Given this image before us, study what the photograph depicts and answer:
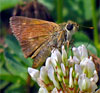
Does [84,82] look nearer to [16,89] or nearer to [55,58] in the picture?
[55,58]

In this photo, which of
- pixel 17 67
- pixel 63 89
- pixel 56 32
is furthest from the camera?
pixel 17 67

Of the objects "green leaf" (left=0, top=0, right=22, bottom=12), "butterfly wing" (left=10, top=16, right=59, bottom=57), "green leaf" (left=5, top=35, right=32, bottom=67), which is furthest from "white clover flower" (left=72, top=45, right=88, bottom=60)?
"green leaf" (left=0, top=0, right=22, bottom=12)

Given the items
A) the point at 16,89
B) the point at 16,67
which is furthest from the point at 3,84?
the point at 16,67

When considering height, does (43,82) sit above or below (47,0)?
below

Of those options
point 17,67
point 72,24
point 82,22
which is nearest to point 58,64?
point 72,24

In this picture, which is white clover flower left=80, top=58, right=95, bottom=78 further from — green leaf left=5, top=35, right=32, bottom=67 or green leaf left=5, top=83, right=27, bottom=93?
green leaf left=5, top=83, right=27, bottom=93

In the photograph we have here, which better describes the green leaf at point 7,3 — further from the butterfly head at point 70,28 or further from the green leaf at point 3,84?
the butterfly head at point 70,28

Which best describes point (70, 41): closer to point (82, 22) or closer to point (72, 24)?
point (72, 24)
